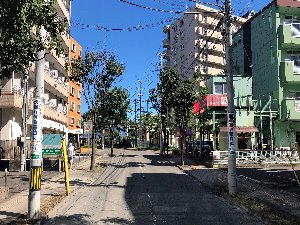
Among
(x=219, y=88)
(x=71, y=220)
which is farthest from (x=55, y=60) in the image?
(x=71, y=220)

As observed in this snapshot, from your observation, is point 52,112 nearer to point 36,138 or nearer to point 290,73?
point 290,73

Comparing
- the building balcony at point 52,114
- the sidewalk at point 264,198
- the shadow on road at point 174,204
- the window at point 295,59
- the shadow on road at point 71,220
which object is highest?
the window at point 295,59

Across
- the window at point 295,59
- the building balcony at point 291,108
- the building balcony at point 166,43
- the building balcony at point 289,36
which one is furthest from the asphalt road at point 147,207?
the building balcony at point 166,43

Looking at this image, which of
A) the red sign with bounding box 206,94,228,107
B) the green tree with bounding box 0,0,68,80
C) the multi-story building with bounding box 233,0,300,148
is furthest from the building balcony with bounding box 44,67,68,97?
the green tree with bounding box 0,0,68,80

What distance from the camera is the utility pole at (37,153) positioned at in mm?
10766

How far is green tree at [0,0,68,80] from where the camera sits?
27.1 ft

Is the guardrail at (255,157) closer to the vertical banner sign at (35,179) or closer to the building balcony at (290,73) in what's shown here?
the building balcony at (290,73)

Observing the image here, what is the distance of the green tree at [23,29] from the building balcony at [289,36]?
28.1 meters

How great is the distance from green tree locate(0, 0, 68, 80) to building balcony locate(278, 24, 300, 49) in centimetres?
2809

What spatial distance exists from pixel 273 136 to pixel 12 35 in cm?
3025

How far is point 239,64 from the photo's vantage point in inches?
1762

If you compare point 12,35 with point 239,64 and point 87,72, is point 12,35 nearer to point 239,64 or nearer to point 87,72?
point 87,72

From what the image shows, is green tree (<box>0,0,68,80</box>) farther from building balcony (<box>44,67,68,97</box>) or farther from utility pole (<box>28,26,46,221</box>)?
building balcony (<box>44,67,68,97</box>)

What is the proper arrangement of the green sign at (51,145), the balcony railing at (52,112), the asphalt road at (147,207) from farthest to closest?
the balcony railing at (52,112), the green sign at (51,145), the asphalt road at (147,207)
